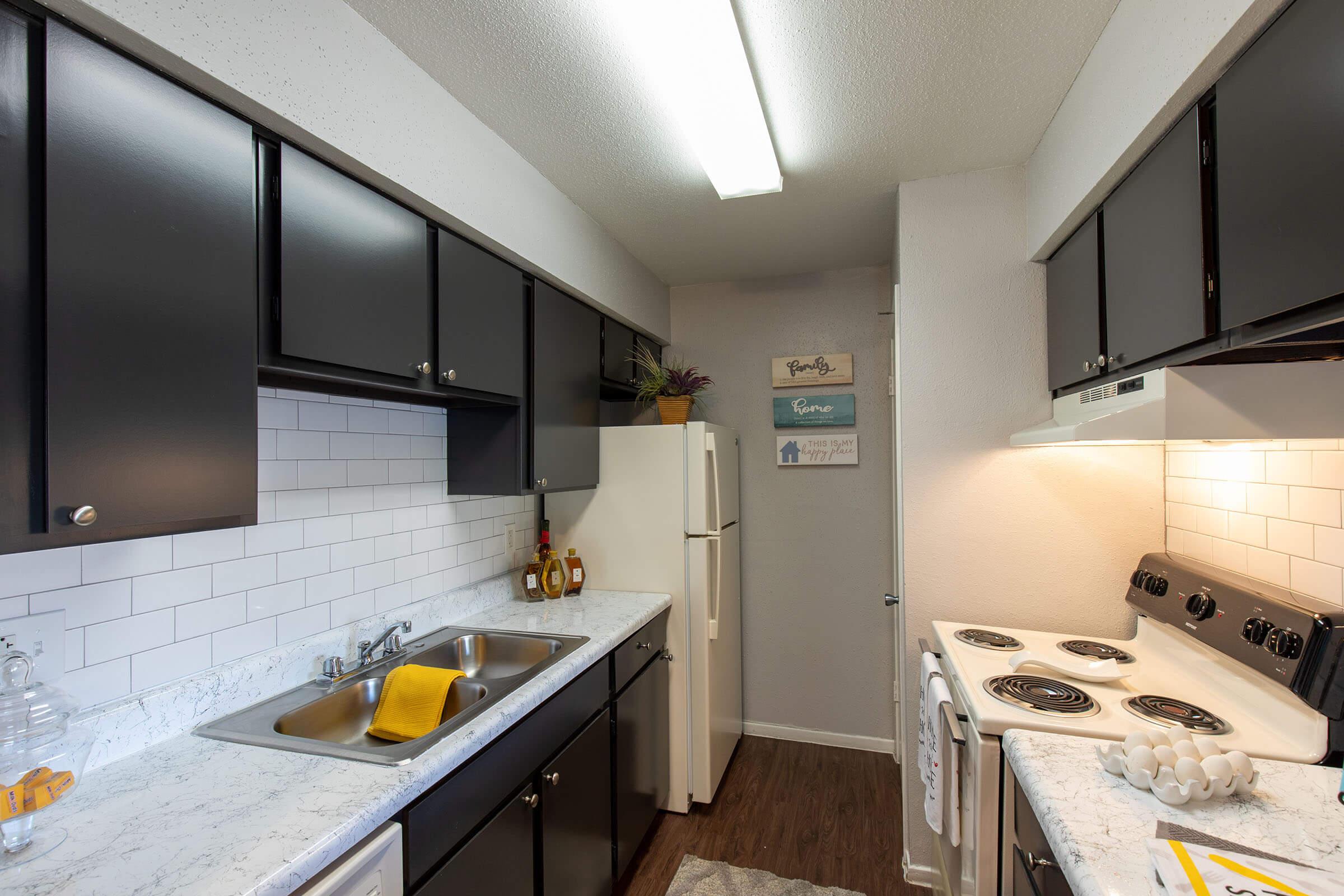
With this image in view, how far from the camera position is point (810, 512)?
3.24 m

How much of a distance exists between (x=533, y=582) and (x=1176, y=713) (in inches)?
80.7

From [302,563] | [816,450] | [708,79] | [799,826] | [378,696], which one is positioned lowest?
[799,826]

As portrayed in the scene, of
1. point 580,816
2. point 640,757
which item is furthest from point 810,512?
point 580,816

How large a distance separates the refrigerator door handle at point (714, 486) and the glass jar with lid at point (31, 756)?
1974 mm

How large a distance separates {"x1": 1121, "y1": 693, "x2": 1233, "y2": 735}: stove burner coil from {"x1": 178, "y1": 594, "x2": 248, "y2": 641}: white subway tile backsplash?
6.79 feet

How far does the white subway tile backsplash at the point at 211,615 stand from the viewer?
135 centimetres

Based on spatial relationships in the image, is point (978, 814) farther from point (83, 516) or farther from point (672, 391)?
point (672, 391)

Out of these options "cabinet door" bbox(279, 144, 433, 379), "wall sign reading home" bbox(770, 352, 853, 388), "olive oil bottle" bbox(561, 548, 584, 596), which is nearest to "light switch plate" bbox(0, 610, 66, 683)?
"cabinet door" bbox(279, 144, 433, 379)

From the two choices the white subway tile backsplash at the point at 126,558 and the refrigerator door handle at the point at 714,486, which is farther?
the refrigerator door handle at the point at 714,486

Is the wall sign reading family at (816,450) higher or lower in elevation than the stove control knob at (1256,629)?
higher

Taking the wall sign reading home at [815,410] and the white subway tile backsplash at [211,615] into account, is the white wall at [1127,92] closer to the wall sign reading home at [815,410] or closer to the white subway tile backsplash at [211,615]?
the wall sign reading home at [815,410]

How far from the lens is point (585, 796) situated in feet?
6.06

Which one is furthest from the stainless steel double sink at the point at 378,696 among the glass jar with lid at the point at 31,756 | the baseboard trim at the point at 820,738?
the baseboard trim at the point at 820,738

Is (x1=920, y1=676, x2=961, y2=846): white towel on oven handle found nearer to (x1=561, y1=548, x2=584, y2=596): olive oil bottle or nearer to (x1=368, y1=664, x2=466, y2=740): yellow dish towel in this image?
(x1=368, y1=664, x2=466, y2=740): yellow dish towel
